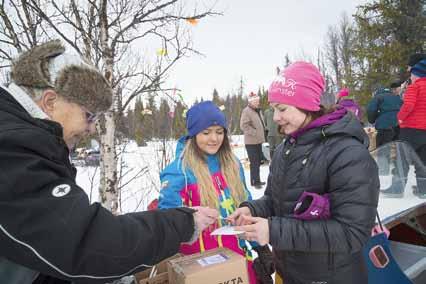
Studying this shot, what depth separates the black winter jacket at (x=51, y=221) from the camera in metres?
0.92

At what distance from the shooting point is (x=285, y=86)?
175 centimetres

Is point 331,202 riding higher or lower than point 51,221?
lower

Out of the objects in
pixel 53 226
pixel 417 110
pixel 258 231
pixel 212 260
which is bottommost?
pixel 212 260

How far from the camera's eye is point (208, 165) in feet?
8.33

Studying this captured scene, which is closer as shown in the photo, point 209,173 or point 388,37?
point 209,173

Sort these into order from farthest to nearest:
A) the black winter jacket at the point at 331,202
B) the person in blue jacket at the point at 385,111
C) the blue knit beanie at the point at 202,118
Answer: the person in blue jacket at the point at 385,111 < the blue knit beanie at the point at 202,118 < the black winter jacket at the point at 331,202

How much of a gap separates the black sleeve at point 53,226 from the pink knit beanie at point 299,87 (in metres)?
1.08

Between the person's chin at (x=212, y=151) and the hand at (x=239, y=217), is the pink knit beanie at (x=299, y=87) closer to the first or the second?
the hand at (x=239, y=217)

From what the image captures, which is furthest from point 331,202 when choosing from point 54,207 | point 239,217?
point 54,207

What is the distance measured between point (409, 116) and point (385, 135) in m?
2.01

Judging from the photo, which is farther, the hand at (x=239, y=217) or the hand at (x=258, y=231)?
the hand at (x=239, y=217)

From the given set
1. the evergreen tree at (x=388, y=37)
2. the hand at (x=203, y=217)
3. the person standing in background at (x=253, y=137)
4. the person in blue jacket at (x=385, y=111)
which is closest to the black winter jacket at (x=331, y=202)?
the hand at (x=203, y=217)

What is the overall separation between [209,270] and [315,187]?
0.67 meters

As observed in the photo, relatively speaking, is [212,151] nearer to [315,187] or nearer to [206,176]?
[206,176]
